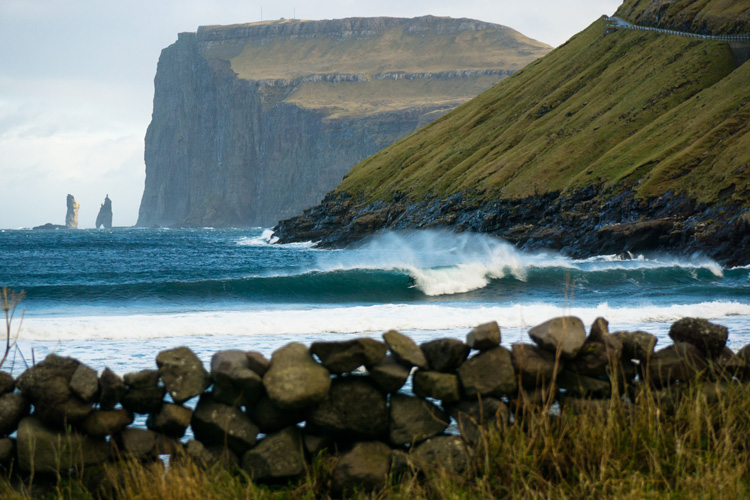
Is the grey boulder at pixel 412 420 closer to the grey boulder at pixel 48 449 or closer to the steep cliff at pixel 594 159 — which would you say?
the grey boulder at pixel 48 449

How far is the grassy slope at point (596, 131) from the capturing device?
6006 centimetres

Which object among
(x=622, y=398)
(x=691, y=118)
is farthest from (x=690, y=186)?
(x=622, y=398)

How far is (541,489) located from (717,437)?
2064 millimetres

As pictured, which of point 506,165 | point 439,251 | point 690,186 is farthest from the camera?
point 506,165

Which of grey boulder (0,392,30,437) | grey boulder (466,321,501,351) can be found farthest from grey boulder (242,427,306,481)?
grey boulder (0,392,30,437)

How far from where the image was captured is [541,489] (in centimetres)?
541

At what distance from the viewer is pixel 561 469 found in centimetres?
559

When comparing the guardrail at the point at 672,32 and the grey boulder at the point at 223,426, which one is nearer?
the grey boulder at the point at 223,426

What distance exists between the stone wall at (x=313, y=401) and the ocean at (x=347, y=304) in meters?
1.38

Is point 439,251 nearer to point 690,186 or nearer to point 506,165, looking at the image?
point 506,165

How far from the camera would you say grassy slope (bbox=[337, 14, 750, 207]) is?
60.1 metres

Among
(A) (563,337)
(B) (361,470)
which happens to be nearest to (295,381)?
(B) (361,470)

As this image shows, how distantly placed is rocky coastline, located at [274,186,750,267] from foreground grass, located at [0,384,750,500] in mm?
44739

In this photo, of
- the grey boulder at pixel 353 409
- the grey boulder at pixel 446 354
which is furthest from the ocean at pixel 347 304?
the grey boulder at pixel 353 409
